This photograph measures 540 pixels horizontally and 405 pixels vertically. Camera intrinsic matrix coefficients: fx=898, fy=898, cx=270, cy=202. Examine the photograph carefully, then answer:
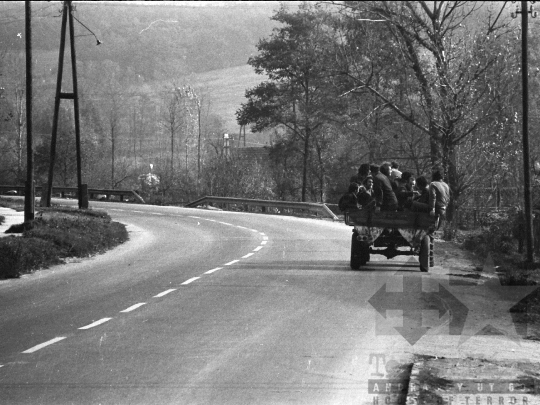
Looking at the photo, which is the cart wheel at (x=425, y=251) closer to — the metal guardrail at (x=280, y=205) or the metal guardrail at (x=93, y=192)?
the metal guardrail at (x=280, y=205)

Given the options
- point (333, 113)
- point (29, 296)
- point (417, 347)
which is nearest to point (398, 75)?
point (333, 113)

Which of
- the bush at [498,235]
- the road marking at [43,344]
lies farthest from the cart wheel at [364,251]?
the bush at [498,235]

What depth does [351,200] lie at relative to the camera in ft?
56.8

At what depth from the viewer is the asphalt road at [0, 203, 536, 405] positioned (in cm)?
736

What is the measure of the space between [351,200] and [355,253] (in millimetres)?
1028

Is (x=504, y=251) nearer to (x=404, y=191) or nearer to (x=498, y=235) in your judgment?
(x=498, y=235)

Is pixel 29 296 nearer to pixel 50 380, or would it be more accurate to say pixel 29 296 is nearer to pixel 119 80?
pixel 50 380

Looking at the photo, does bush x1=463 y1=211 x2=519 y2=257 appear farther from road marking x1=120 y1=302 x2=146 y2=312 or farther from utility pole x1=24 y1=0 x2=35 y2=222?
road marking x1=120 y1=302 x2=146 y2=312

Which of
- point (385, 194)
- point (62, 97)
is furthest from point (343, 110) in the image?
point (385, 194)

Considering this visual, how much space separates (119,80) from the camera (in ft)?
510

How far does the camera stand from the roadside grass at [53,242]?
1732 cm

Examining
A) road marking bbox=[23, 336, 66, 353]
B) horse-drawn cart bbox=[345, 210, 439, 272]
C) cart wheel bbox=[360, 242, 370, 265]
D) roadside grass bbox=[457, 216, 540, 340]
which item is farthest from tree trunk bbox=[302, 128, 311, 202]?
road marking bbox=[23, 336, 66, 353]

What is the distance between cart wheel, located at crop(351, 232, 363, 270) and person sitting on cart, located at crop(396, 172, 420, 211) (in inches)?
47.8

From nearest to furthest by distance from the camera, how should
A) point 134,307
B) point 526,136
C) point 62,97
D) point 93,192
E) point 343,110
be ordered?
point 134,307
point 526,136
point 62,97
point 343,110
point 93,192
